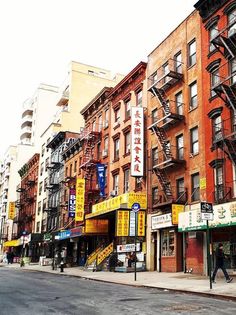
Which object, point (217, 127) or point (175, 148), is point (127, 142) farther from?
point (217, 127)

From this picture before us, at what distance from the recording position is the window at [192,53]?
2984cm

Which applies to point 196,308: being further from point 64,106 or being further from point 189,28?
point 64,106

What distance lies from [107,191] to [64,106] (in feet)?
99.6

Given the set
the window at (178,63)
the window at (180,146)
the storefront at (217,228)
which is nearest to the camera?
the storefront at (217,228)

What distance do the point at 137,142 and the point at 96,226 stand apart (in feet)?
31.6

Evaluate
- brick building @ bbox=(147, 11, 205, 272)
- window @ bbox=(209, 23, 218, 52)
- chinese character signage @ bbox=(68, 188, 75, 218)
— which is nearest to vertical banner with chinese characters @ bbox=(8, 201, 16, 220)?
chinese character signage @ bbox=(68, 188, 75, 218)

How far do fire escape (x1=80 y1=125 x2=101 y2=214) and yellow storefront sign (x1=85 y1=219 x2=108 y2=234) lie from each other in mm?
4188

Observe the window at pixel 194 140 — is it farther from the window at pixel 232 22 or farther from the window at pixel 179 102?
the window at pixel 232 22

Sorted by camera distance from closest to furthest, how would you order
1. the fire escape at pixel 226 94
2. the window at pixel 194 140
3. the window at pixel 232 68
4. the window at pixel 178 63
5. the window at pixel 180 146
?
1. the fire escape at pixel 226 94
2. the window at pixel 232 68
3. the window at pixel 194 140
4. the window at pixel 180 146
5. the window at pixel 178 63

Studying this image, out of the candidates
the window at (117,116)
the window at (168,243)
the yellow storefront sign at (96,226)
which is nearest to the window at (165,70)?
the window at (117,116)

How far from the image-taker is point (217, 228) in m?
24.1

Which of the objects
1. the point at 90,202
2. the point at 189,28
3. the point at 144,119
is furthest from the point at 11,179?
the point at 189,28

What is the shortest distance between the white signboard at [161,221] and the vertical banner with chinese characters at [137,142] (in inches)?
167

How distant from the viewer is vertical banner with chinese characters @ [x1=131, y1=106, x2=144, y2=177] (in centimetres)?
3312
